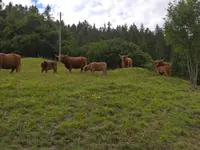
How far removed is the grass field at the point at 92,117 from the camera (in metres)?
8.43

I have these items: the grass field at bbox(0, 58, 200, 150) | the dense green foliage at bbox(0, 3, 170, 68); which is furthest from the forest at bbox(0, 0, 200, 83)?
the grass field at bbox(0, 58, 200, 150)

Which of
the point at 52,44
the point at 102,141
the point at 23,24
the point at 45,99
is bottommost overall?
the point at 102,141

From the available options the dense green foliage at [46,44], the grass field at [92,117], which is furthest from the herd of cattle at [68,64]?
the dense green foliage at [46,44]

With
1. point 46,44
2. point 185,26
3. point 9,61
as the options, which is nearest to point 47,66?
point 9,61

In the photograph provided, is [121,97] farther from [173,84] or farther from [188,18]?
[188,18]

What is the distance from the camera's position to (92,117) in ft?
32.8

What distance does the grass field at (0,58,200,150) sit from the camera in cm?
843

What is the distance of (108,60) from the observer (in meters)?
47.7

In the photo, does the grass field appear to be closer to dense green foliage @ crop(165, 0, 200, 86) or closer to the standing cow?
dense green foliage @ crop(165, 0, 200, 86)

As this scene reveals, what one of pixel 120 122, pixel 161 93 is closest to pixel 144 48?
pixel 161 93

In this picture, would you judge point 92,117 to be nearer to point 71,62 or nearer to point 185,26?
point 71,62

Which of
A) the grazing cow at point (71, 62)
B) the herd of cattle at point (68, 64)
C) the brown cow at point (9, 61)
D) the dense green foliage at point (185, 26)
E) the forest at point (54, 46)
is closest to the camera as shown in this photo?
the brown cow at point (9, 61)

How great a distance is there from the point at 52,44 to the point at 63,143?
48.8 m

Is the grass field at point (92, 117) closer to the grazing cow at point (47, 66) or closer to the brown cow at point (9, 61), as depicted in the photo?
the brown cow at point (9, 61)
